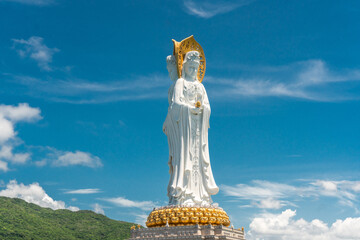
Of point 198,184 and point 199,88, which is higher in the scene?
point 199,88

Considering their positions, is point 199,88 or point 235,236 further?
point 199,88

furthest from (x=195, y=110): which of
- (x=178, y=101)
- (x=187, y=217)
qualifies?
(x=187, y=217)

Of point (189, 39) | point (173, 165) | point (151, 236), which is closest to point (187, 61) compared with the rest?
point (189, 39)

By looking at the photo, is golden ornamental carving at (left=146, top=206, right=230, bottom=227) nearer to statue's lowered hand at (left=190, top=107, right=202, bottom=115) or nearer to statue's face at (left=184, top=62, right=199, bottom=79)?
statue's lowered hand at (left=190, top=107, right=202, bottom=115)

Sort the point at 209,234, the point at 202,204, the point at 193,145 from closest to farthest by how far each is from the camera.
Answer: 1. the point at 209,234
2. the point at 202,204
3. the point at 193,145

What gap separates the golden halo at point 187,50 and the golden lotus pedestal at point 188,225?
5659 millimetres

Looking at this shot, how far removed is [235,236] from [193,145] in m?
3.91

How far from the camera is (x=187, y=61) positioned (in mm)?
18969

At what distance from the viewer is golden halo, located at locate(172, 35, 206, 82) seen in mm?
18906

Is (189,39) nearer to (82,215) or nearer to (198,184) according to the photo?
(198,184)

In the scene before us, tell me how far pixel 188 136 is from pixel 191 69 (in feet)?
9.30

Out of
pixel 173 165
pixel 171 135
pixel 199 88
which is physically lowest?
pixel 173 165

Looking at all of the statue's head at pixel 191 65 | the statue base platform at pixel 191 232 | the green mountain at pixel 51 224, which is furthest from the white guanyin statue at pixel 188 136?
the green mountain at pixel 51 224

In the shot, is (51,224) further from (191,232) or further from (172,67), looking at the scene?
(191,232)
